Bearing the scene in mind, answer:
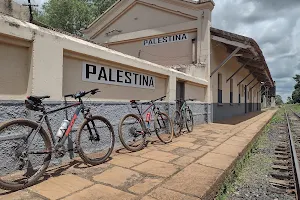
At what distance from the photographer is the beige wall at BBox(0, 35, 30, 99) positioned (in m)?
2.83

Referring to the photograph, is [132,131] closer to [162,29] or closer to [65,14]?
[162,29]

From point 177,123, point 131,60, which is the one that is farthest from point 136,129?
point 177,123

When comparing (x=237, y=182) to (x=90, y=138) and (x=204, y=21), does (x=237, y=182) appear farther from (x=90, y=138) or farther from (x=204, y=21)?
(x=204, y=21)

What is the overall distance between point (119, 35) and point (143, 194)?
11139mm

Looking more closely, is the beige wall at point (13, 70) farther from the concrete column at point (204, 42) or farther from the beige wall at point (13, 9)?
the concrete column at point (204, 42)

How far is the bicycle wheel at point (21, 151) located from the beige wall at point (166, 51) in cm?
846

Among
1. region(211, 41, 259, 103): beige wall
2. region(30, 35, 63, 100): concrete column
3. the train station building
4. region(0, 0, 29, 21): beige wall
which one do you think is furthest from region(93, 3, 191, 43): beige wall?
region(30, 35, 63, 100): concrete column

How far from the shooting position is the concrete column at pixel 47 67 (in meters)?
3.08

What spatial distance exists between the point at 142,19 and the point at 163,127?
7732mm

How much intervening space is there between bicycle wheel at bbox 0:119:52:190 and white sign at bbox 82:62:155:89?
1.49 m

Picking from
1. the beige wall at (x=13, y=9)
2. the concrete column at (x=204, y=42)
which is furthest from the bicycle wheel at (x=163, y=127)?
the concrete column at (x=204, y=42)

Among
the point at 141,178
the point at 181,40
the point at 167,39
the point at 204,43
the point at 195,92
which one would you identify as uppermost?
the point at 167,39

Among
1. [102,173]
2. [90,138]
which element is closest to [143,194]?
[102,173]

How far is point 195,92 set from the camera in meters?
9.08
